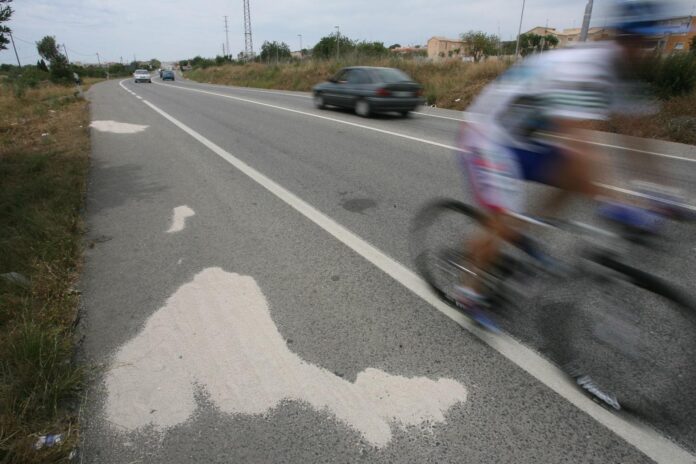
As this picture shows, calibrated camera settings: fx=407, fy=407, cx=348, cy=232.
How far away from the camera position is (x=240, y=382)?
237 centimetres

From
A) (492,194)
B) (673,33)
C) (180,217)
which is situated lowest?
(180,217)

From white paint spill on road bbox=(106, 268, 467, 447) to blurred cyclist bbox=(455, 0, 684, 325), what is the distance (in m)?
0.93

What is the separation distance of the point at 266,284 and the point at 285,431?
1471mm

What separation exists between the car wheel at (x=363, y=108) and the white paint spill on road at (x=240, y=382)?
1017cm

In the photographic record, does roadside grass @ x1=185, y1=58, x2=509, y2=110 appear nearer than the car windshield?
No

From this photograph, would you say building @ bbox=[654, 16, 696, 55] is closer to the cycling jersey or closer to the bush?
the cycling jersey

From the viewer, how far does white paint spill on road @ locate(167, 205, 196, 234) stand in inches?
178

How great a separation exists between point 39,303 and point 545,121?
11.9 ft

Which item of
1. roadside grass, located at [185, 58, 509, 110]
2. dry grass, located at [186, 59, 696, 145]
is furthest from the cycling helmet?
roadside grass, located at [185, 58, 509, 110]

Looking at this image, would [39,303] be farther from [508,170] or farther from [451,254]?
[508,170]

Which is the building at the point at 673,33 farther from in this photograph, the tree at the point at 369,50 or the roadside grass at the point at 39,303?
the tree at the point at 369,50

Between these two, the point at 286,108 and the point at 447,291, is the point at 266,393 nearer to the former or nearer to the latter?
the point at 447,291

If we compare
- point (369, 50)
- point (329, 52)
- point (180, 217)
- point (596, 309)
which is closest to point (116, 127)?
Answer: point (180, 217)

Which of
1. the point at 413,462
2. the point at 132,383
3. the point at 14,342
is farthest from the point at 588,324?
the point at 14,342
